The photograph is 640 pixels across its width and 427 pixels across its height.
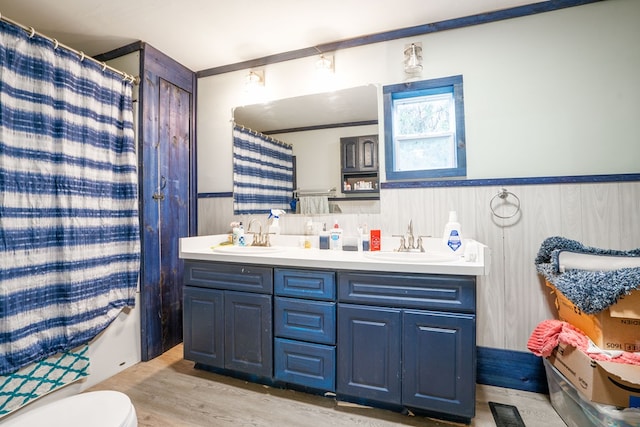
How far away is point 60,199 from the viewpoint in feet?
5.41

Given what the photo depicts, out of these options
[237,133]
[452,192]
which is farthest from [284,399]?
[237,133]

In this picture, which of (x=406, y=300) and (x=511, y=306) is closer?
(x=406, y=300)

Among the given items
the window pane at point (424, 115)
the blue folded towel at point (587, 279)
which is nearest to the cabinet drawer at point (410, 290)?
the blue folded towel at point (587, 279)

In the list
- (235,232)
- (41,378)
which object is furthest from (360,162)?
(41,378)

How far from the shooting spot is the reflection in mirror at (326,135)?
2.06 m

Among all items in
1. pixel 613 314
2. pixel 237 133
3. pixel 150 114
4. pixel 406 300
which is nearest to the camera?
pixel 613 314

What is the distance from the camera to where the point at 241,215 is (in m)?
2.47

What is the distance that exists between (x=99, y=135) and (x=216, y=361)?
1.66m

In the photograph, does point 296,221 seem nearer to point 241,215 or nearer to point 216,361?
point 241,215

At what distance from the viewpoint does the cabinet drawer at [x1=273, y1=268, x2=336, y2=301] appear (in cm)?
161

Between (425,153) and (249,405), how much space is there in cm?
191

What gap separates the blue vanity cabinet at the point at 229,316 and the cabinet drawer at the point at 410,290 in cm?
51

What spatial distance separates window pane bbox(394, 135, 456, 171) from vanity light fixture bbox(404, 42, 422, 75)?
0.46 metres

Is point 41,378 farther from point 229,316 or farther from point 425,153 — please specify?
point 425,153
